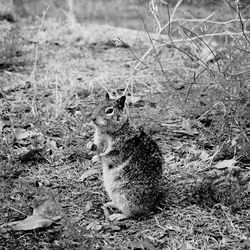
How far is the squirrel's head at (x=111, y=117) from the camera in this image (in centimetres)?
410

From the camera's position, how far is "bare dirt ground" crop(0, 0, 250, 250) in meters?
3.62

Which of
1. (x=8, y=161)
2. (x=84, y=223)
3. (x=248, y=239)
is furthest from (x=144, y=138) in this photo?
(x=8, y=161)

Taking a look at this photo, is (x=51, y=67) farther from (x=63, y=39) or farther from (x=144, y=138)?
(x=144, y=138)

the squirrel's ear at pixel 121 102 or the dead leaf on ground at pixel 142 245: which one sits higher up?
the squirrel's ear at pixel 121 102

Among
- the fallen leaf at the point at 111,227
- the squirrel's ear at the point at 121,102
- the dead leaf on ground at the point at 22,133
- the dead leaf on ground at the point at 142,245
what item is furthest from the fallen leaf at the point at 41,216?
the dead leaf on ground at the point at 22,133

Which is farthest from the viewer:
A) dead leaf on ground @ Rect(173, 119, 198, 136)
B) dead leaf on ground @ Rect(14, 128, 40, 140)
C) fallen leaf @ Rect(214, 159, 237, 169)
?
dead leaf on ground @ Rect(173, 119, 198, 136)

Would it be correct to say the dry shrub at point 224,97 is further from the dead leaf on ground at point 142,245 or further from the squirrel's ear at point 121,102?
the dead leaf on ground at point 142,245

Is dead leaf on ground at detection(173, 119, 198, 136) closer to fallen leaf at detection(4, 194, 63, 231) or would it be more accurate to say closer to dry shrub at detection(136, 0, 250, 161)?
dry shrub at detection(136, 0, 250, 161)

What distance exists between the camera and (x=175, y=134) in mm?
5363

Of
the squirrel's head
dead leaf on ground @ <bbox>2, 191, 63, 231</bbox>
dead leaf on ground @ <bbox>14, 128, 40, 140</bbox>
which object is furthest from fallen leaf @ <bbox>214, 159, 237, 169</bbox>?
dead leaf on ground @ <bbox>14, 128, 40, 140</bbox>

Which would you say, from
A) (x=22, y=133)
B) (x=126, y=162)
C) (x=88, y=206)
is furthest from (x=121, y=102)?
(x=22, y=133)

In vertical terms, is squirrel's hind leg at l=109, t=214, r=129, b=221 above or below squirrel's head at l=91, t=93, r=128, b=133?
below

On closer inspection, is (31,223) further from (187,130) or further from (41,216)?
(187,130)

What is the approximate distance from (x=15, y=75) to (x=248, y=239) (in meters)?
4.44
